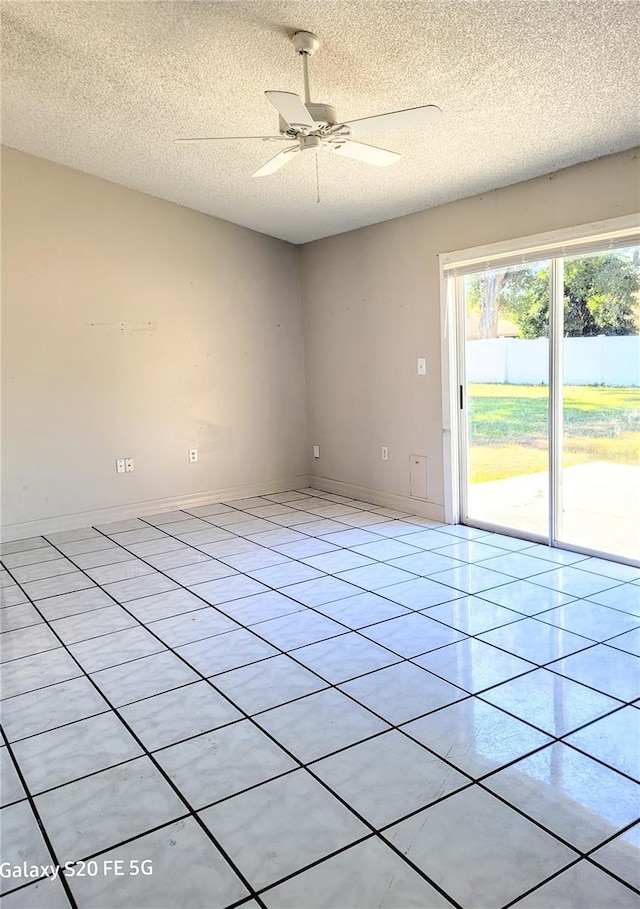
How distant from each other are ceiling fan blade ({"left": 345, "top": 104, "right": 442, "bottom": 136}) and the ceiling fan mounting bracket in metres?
0.44

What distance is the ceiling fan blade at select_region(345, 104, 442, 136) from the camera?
2.35 meters

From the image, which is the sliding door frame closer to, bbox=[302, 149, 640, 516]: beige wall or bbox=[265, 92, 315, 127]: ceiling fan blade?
A: bbox=[302, 149, 640, 516]: beige wall

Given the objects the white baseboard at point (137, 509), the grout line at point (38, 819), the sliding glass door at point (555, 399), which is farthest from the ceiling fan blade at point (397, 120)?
the white baseboard at point (137, 509)

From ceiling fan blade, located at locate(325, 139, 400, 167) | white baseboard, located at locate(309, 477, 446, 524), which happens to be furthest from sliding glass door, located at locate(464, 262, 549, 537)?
ceiling fan blade, located at locate(325, 139, 400, 167)

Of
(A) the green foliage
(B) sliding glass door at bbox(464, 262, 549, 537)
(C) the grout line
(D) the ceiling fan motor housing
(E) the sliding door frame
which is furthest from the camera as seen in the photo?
(B) sliding glass door at bbox(464, 262, 549, 537)

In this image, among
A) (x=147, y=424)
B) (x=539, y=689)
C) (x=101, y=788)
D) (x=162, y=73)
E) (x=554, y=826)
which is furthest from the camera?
(x=147, y=424)

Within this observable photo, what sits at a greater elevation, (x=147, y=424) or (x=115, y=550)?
(x=147, y=424)

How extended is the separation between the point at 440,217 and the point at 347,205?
69 cm

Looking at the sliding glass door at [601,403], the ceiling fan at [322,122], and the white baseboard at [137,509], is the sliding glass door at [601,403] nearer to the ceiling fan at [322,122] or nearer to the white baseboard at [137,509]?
the ceiling fan at [322,122]

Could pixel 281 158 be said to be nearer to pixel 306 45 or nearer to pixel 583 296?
pixel 306 45

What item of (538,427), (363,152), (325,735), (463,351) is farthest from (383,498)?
(325,735)

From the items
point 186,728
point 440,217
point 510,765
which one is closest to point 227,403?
point 440,217

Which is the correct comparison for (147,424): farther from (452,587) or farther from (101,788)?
(101,788)

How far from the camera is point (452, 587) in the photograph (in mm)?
3455
